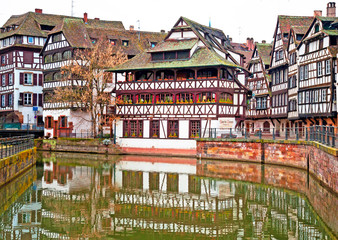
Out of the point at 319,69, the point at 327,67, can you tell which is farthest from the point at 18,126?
the point at 327,67

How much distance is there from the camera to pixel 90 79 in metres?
Answer: 52.0

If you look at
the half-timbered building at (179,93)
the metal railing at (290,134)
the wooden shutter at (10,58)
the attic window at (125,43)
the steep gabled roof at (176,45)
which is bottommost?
the metal railing at (290,134)

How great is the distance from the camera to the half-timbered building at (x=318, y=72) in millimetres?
41719

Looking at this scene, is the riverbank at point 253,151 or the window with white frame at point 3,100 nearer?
the riverbank at point 253,151

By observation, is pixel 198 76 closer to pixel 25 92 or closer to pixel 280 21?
pixel 280 21

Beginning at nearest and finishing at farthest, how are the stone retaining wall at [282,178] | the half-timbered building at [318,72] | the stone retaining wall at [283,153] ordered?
the stone retaining wall at [282,178]
the stone retaining wall at [283,153]
the half-timbered building at [318,72]

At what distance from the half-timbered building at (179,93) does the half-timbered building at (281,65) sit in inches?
241

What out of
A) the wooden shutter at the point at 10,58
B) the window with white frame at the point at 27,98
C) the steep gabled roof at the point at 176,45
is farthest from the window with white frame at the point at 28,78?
the steep gabled roof at the point at 176,45

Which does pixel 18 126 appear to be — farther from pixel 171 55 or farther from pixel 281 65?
pixel 281 65

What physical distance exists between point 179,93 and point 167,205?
26408 mm

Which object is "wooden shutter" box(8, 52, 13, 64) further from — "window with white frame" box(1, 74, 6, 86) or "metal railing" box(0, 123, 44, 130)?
"metal railing" box(0, 123, 44, 130)

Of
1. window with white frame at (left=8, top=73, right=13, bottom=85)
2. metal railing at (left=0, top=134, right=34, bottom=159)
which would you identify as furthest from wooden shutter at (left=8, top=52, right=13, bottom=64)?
metal railing at (left=0, top=134, right=34, bottom=159)

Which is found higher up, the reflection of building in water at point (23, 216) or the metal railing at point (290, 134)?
the metal railing at point (290, 134)

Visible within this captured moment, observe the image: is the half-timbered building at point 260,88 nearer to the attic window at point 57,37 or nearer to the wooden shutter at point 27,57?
the attic window at point 57,37
